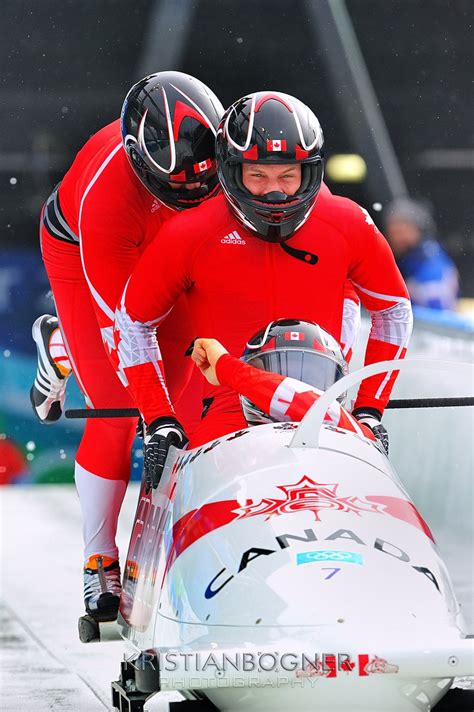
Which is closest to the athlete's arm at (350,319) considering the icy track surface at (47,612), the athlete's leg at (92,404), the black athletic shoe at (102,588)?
the athlete's leg at (92,404)

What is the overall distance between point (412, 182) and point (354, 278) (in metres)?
4.85

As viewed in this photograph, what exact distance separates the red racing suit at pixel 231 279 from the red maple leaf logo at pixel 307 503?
813 millimetres

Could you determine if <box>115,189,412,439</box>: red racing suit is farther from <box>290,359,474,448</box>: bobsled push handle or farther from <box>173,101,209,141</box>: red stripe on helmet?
<box>290,359,474,448</box>: bobsled push handle

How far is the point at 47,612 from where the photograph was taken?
5164 mm

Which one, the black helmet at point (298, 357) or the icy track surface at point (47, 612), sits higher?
the black helmet at point (298, 357)

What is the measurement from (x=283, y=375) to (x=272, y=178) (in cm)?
61

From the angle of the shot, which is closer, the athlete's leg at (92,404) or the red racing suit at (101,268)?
the red racing suit at (101,268)

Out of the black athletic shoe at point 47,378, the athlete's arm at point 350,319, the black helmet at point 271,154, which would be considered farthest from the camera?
the black athletic shoe at point 47,378

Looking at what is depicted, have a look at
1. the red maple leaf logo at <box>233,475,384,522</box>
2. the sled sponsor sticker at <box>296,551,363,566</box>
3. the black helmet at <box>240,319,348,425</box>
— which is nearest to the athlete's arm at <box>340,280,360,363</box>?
the black helmet at <box>240,319,348,425</box>

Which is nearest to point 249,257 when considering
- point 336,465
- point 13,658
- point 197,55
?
point 336,465

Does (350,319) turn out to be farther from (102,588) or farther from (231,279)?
(102,588)

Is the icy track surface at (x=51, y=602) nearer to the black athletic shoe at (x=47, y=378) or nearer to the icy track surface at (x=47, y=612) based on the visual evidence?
the icy track surface at (x=47, y=612)

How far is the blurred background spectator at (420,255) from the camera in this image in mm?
7926

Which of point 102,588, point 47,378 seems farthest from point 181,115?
point 102,588
